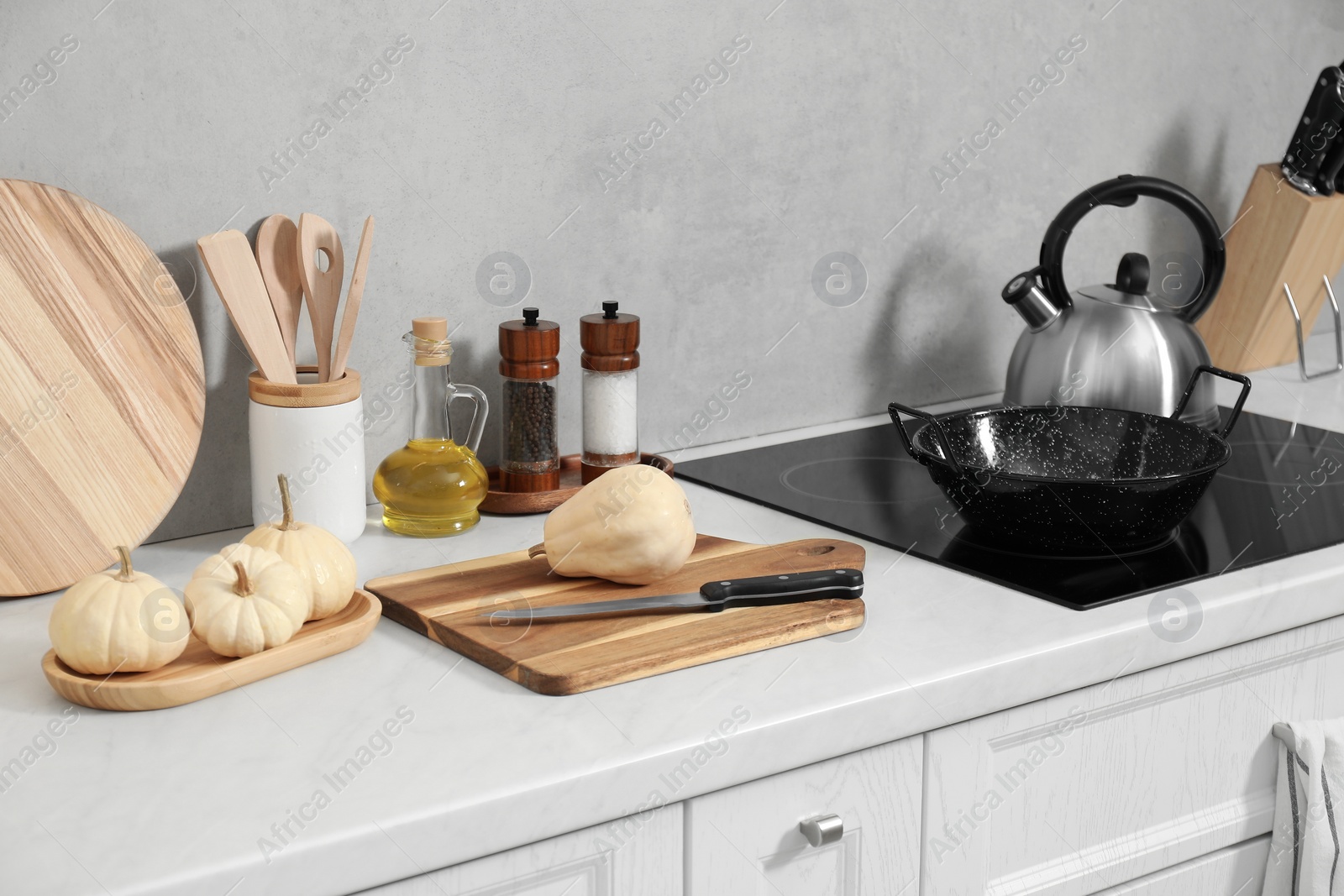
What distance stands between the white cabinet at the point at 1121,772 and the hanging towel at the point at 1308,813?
0.05 ft

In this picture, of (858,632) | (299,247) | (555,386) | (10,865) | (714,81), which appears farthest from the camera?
(714,81)

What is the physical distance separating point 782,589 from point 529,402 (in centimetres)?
39

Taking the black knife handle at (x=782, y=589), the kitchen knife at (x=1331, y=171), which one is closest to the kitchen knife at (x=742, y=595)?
the black knife handle at (x=782, y=589)

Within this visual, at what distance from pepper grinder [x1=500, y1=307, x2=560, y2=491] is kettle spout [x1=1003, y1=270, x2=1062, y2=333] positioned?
1.86 feet

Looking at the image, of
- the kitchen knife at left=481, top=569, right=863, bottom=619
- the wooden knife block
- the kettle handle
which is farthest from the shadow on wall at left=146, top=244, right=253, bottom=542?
the wooden knife block

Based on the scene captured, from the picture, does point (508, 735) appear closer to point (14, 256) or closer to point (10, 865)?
point (10, 865)

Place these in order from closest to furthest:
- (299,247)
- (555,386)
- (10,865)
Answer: (10,865)
(299,247)
(555,386)

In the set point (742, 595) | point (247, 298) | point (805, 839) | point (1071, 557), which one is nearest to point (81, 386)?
point (247, 298)

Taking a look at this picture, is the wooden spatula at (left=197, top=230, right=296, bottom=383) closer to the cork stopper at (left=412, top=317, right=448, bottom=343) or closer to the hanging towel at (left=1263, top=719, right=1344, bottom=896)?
the cork stopper at (left=412, top=317, right=448, bottom=343)

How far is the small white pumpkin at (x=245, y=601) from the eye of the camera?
873 millimetres

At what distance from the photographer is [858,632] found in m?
0.99

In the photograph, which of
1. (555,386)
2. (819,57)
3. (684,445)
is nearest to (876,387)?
(684,445)

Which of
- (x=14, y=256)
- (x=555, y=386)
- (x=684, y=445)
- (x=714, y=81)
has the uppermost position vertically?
(x=714, y=81)

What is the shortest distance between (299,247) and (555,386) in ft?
0.94
